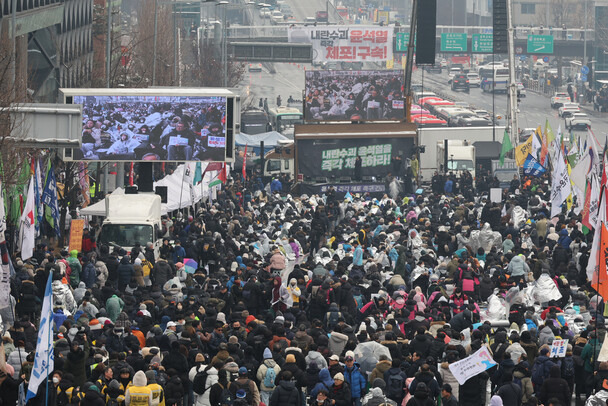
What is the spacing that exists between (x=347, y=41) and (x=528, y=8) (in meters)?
61.9

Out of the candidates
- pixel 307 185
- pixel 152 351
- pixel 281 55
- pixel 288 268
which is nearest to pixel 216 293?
pixel 152 351

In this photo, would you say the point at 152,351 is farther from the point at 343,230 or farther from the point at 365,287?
the point at 343,230

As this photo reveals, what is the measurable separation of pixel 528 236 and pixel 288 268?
5.55m

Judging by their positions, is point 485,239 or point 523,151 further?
point 523,151

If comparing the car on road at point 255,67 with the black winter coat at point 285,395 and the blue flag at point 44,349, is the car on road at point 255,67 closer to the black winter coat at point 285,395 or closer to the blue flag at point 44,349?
the black winter coat at point 285,395

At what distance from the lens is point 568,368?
2144 centimetres

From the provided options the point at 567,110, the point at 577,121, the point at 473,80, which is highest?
the point at 473,80

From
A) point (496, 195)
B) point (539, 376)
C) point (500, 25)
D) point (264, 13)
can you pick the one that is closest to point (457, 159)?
point (500, 25)

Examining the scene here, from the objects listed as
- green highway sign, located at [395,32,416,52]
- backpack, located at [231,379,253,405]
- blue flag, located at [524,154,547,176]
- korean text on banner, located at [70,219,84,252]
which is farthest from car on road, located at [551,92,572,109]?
backpack, located at [231,379,253,405]

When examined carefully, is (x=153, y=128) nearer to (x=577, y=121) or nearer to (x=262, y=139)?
(x=262, y=139)

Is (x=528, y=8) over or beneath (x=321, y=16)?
over

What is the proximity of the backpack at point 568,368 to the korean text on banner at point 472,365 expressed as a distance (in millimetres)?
1804

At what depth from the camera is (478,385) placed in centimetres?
2045

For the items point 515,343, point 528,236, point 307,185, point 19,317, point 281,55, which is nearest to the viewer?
point 515,343
